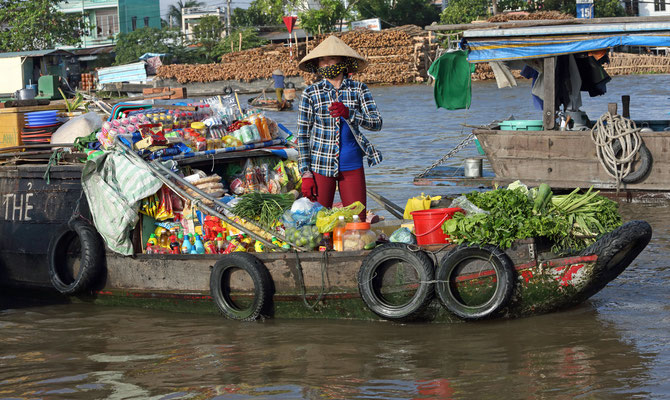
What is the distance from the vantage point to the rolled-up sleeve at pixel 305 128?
Answer: 6266 millimetres

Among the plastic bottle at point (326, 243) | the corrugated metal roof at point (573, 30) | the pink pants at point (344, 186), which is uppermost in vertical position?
the corrugated metal roof at point (573, 30)

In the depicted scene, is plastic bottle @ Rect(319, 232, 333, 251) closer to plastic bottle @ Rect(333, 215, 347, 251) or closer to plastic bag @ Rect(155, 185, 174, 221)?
plastic bottle @ Rect(333, 215, 347, 251)

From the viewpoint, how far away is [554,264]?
225 inches

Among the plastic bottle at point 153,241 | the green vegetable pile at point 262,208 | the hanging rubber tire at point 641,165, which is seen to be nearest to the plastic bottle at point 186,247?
the plastic bottle at point 153,241

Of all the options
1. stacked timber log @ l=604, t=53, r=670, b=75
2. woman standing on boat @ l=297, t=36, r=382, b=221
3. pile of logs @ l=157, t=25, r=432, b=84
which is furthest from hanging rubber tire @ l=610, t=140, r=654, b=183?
pile of logs @ l=157, t=25, r=432, b=84

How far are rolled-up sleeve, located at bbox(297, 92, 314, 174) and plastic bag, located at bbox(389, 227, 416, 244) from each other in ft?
2.73

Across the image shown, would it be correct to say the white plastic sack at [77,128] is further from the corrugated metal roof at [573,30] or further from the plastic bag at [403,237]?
the corrugated metal roof at [573,30]

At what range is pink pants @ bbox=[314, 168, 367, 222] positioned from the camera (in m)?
6.37

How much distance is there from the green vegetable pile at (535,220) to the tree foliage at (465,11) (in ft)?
133

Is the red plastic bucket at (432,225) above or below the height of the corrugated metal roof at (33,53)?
below

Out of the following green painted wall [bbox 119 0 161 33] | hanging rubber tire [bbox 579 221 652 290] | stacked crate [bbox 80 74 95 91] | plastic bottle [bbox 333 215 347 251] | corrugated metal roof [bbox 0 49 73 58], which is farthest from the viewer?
green painted wall [bbox 119 0 161 33]

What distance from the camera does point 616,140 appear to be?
34.7ft

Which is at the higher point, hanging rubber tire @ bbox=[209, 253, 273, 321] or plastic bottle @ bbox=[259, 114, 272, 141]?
plastic bottle @ bbox=[259, 114, 272, 141]

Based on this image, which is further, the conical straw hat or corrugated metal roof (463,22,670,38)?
corrugated metal roof (463,22,670,38)
